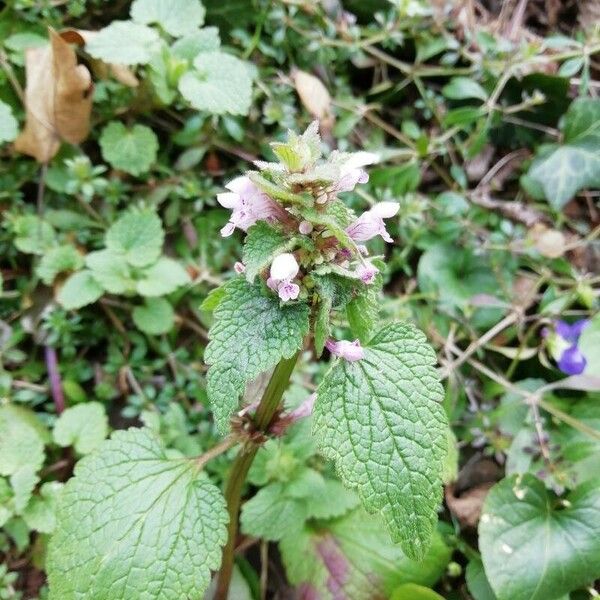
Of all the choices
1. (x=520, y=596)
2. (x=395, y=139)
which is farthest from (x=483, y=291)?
(x=520, y=596)

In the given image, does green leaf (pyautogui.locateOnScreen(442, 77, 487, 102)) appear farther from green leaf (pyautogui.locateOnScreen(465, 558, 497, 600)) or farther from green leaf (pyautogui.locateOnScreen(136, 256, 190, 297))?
green leaf (pyautogui.locateOnScreen(465, 558, 497, 600))

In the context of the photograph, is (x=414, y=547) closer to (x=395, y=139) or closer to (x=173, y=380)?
(x=173, y=380)

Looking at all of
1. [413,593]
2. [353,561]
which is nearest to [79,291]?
[353,561]

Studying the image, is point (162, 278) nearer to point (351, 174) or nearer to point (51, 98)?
point (51, 98)

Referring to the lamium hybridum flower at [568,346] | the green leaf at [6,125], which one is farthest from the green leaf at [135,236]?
the lamium hybridum flower at [568,346]

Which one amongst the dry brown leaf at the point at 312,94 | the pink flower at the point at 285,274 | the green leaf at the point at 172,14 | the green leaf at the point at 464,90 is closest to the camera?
the pink flower at the point at 285,274

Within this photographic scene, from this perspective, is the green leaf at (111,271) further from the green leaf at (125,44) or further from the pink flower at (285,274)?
the pink flower at (285,274)
